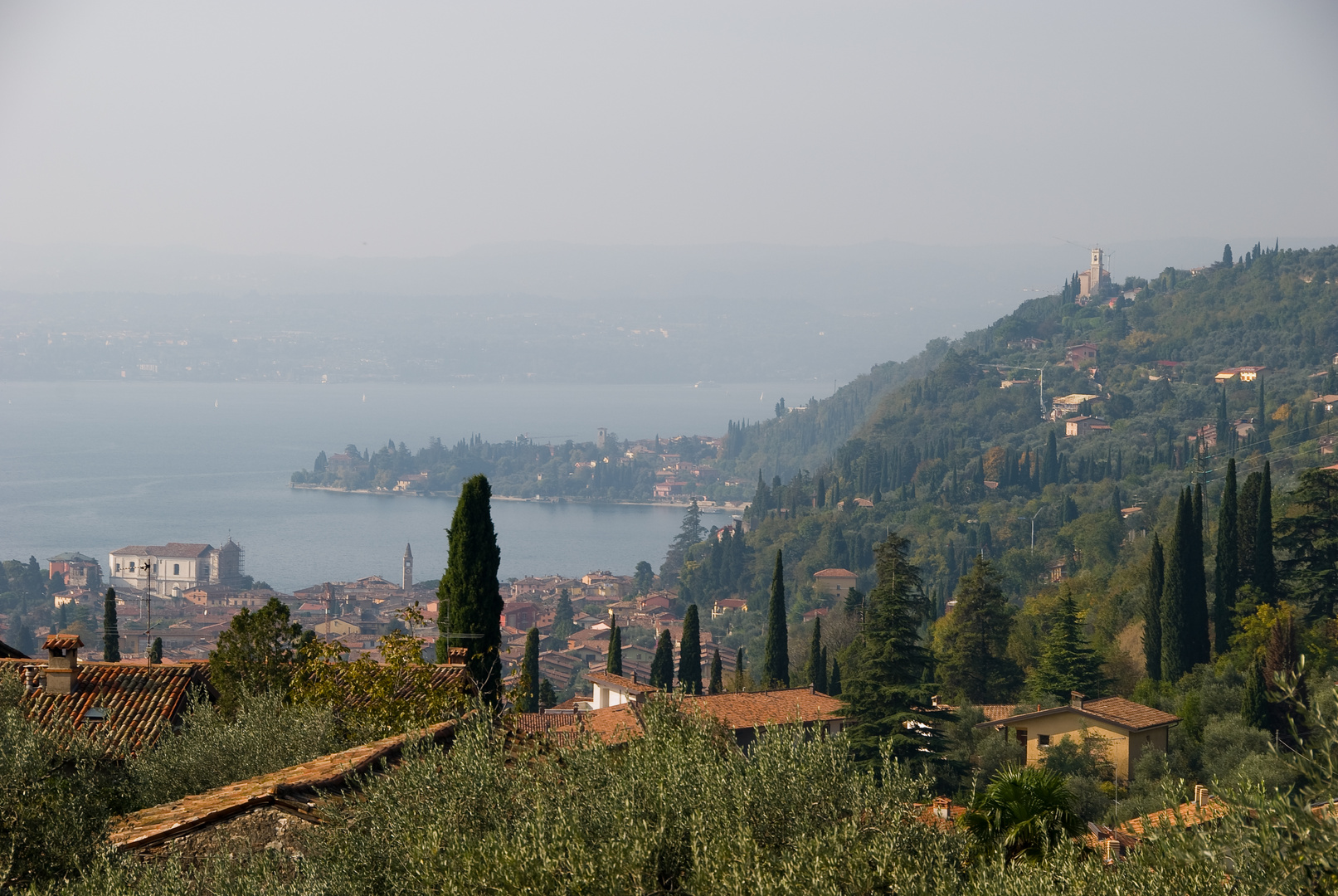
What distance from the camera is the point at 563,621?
79.6 metres

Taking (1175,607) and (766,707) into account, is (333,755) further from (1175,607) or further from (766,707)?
(1175,607)

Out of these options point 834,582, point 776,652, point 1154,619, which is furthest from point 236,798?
point 834,582

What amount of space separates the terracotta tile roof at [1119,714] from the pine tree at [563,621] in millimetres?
54987

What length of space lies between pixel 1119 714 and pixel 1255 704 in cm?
240

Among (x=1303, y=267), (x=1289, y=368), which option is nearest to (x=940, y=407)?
(x=1289, y=368)

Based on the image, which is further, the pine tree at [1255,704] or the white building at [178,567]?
the white building at [178,567]

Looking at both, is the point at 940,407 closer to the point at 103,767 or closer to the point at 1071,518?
the point at 1071,518

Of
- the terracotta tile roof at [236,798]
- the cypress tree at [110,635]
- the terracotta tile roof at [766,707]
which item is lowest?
the terracotta tile roof at [766,707]

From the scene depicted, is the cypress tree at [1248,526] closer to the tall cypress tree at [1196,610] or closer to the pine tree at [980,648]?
the tall cypress tree at [1196,610]

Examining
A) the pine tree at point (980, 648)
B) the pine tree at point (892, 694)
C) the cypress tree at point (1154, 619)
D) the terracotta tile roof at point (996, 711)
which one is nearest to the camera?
the pine tree at point (892, 694)

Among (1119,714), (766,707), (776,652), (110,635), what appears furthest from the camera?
(776,652)

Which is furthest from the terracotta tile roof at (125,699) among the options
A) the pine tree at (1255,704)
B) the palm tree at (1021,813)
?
the pine tree at (1255,704)

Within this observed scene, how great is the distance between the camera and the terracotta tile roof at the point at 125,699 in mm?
11344

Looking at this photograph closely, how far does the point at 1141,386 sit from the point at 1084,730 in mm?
96913
